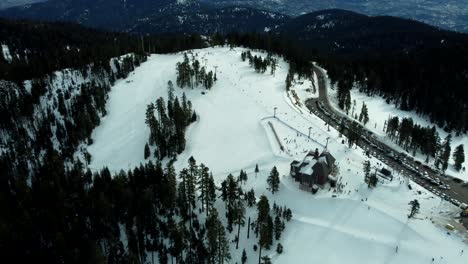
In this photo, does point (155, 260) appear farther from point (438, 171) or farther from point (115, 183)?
point (438, 171)

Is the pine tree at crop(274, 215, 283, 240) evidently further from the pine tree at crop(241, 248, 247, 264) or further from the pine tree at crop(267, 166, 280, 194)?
the pine tree at crop(267, 166, 280, 194)

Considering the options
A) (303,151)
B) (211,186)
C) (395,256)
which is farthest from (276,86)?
(395,256)

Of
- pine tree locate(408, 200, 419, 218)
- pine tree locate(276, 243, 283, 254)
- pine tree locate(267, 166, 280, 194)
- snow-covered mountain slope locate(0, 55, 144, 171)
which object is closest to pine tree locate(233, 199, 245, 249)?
pine tree locate(276, 243, 283, 254)

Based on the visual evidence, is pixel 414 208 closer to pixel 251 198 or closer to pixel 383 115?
pixel 251 198

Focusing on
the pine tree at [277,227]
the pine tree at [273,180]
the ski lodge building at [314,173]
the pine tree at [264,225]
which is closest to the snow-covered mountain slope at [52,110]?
the pine tree at [273,180]

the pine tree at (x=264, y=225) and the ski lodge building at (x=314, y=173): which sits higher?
the ski lodge building at (x=314, y=173)

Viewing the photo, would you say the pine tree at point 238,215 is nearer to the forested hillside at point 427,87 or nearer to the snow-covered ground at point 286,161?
the snow-covered ground at point 286,161
